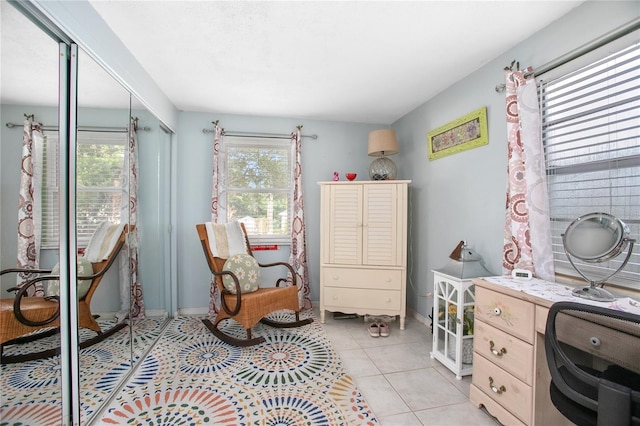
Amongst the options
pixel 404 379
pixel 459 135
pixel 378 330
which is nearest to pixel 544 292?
pixel 404 379

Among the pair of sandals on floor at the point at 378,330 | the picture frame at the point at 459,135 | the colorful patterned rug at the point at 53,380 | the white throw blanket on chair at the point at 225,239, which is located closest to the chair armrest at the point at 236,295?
the white throw blanket on chair at the point at 225,239

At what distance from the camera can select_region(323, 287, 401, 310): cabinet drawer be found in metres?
A: 3.02

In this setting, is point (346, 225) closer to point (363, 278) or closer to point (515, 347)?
point (363, 278)

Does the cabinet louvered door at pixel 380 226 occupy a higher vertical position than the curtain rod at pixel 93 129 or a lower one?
lower

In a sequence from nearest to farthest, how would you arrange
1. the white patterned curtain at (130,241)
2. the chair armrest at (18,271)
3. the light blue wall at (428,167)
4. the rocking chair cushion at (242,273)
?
the chair armrest at (18,271) → the light blue wall at (428,167) → the white patterned curtain at (130,241) → the rocking chair cushion at (242,273)

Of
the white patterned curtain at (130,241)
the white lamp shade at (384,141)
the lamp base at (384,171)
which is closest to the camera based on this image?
the white patterned curtain at (130,241)

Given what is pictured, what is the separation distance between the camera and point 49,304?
53.4 inches

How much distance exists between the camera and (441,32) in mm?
1855

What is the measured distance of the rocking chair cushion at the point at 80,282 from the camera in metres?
1.35

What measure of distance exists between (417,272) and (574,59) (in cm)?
230

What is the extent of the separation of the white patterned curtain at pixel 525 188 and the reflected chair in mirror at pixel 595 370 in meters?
0.76

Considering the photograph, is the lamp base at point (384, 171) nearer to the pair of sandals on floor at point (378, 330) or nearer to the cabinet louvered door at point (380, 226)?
the cabinet louvered door at point (380, 226)

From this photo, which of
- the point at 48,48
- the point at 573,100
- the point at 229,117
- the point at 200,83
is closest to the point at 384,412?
the point at 573,100

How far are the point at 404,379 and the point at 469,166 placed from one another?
176cm
